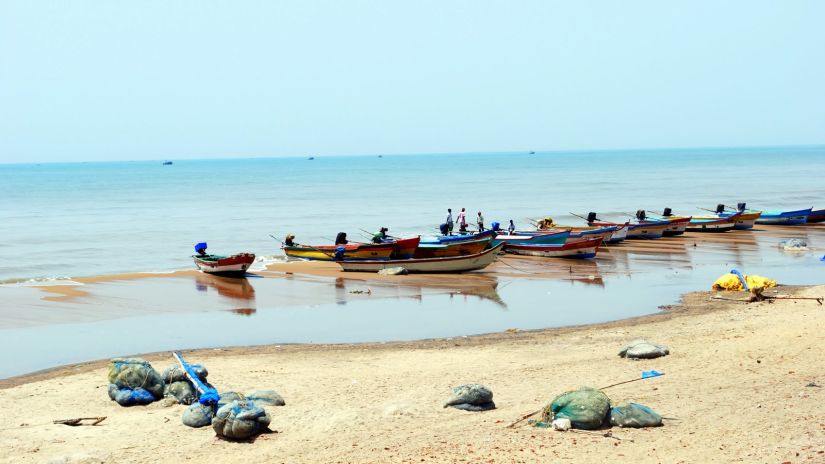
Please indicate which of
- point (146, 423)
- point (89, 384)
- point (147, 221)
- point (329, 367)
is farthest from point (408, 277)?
point (147, 221)

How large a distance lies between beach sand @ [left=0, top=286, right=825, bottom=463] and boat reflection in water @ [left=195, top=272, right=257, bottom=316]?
5970 millimetres

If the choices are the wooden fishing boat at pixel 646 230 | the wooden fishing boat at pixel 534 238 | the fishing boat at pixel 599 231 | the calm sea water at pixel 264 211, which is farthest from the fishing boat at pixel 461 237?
the wooden fishing boat at pixel 646 230

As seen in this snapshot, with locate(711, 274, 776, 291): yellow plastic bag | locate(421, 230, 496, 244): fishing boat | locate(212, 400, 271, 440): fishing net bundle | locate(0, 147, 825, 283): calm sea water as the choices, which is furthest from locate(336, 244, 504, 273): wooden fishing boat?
locate(212, 400, 271, 440): fishing net bundle

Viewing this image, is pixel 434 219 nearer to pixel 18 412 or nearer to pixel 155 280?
pixel 155 280

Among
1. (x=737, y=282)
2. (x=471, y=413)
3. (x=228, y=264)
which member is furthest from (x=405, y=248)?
(x=471, y=413)

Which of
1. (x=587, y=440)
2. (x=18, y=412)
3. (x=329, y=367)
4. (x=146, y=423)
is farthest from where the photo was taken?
(x=329, y=367)

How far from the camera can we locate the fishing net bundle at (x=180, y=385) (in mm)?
13625

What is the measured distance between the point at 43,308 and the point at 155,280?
5.83 metres

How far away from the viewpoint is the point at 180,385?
13789mm

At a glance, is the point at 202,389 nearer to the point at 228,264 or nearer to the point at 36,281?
the point at 228,264

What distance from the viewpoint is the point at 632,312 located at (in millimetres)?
22312

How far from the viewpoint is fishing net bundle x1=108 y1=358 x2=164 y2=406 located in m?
13.6

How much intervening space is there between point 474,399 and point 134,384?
527cm

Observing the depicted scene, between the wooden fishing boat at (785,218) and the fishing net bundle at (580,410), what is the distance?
38.8m
